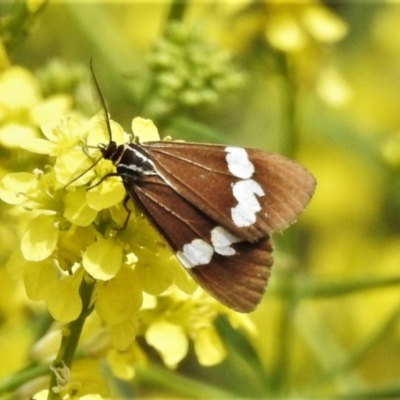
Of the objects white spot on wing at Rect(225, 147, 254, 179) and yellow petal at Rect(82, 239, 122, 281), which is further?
white spot on wing at Rect(225, 147, 254, 179)

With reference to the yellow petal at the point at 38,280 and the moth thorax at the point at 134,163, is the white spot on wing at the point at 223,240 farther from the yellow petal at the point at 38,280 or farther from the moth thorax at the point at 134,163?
the yellow petal at the point at 38,280

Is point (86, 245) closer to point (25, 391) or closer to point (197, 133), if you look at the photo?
point (25, 391)

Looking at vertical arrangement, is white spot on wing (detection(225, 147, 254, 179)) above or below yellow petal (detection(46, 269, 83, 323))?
above

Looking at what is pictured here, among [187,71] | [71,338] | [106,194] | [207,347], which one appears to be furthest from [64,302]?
[187,71]

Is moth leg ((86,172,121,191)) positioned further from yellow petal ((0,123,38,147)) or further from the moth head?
yellow petal ((0,123,38,147))

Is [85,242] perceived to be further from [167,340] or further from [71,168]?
[167,340]

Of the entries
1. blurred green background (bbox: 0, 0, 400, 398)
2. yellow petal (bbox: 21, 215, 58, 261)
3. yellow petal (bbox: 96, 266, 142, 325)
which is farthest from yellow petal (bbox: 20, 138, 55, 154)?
blurred green background (bbox: 0, 0, 400, 398)

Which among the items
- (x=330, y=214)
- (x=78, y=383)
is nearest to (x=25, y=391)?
(x=78, y=383)

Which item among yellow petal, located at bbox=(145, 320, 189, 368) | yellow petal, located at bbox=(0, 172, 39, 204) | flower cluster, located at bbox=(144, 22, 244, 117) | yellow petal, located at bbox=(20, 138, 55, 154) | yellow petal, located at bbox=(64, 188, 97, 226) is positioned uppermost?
yellow petal, located at bbox=(20, 138, 55, 154)
